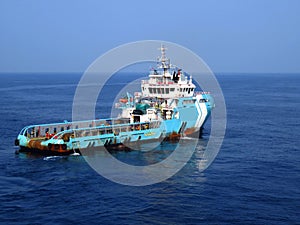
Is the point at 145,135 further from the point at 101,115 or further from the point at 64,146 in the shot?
the point at 101,115

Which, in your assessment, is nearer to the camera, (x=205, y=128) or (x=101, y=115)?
(x=205, y=128)

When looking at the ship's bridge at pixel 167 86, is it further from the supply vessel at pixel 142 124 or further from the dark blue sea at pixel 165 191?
the dark blue sea at pixel 165 191

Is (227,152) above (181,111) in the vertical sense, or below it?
below

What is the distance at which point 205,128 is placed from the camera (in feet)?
198

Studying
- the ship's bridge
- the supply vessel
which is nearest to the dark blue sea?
the supply vessel

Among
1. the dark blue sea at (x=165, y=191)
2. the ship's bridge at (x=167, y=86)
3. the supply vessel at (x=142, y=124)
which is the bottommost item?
the dark blue sea at (x=165, y=191)

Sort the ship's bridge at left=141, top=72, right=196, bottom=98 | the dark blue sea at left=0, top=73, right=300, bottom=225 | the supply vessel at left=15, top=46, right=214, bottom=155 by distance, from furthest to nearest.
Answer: the ship's bridge at left=141, top=72, right=196, bottom=98, the supply vessel at left=15, top=46, right=214, bottom=155, the dark blue sea at left=0, top=73, right=300, bottom=225

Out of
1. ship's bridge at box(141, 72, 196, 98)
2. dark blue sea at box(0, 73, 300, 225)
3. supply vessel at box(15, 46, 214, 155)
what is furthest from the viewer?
ship's bridge at box(141, 72, 196, 98)

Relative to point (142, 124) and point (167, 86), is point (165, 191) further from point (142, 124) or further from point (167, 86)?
point (167, 86)

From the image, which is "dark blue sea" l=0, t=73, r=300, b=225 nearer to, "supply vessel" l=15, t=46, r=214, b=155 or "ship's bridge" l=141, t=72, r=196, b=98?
"supply vessel" l=15, t=46, r=214, b=155

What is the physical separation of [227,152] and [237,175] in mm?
8985

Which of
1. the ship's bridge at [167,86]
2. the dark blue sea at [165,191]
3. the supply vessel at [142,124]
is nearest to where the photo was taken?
the dark blue sea at [165,191]

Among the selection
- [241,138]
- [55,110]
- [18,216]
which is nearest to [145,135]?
[241,138]

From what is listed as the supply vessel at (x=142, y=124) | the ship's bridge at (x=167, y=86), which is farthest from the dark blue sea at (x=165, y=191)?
the ship's bridge at (x=167, y=86)
